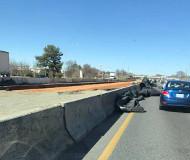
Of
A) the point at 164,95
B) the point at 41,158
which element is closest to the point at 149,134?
the point at 41,158

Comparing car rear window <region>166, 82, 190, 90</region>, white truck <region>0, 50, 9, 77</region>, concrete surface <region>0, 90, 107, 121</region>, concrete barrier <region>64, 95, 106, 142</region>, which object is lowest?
concrete surface <region>0, 90, 107, 121</region>

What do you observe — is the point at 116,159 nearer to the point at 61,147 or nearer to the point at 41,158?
the point at 61,147

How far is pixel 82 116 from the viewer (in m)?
6.79

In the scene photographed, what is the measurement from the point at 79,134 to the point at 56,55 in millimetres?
93671

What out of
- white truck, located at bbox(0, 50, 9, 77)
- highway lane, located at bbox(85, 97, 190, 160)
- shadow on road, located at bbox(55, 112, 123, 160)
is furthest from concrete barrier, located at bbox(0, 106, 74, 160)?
white truck, located at bbox(0, 50, 9, 77)

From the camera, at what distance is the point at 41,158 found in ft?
12.9

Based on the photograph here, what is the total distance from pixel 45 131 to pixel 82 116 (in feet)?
8.00

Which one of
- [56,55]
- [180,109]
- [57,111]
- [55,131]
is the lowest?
[180,109]

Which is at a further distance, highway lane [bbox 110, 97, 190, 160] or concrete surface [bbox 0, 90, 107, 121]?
concrete surface [bbox 0, 90, 107, 121]

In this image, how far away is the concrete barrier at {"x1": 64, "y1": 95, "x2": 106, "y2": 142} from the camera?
224 inches

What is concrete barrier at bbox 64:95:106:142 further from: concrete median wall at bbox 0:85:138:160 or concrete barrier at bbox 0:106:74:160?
concrete barrier at bbox 0:106:74:160

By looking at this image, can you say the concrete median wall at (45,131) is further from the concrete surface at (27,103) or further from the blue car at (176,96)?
the blue car at (176,96)

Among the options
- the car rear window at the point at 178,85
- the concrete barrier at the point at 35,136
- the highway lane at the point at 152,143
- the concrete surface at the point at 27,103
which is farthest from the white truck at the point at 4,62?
the concrete barrier at the point at 35,136

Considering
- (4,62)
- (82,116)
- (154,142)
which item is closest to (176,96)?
(154,142)
